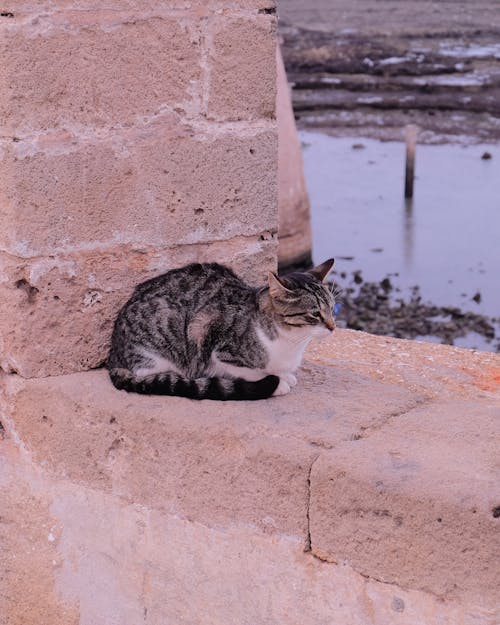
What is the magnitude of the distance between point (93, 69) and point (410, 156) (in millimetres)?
14794

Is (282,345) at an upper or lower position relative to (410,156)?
upper

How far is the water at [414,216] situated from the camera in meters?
14.1

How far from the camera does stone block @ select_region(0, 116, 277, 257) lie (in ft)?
8.22

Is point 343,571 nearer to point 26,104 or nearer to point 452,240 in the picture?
point 26,104

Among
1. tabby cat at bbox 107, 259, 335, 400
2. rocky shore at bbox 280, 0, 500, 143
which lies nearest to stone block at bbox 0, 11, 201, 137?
tabby cat at bbox 107, 259, 335, 400

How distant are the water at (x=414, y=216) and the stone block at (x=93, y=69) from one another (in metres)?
10.0

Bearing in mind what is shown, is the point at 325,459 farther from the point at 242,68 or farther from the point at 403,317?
the point at 403,317

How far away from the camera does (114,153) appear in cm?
258

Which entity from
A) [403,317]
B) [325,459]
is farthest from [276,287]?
[403,317]

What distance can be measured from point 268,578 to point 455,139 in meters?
18.8

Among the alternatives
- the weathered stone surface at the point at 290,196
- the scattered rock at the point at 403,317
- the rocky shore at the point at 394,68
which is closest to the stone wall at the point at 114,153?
the scattered rock at the point at 403,317

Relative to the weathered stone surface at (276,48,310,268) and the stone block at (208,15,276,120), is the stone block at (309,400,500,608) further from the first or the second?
the weathered stone surface at (276,48,310,268)

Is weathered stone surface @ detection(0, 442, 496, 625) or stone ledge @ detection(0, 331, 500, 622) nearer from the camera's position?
stone ledge @ detection(0, 331, 500, 622)

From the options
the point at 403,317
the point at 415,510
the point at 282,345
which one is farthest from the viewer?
the point at 403,317
